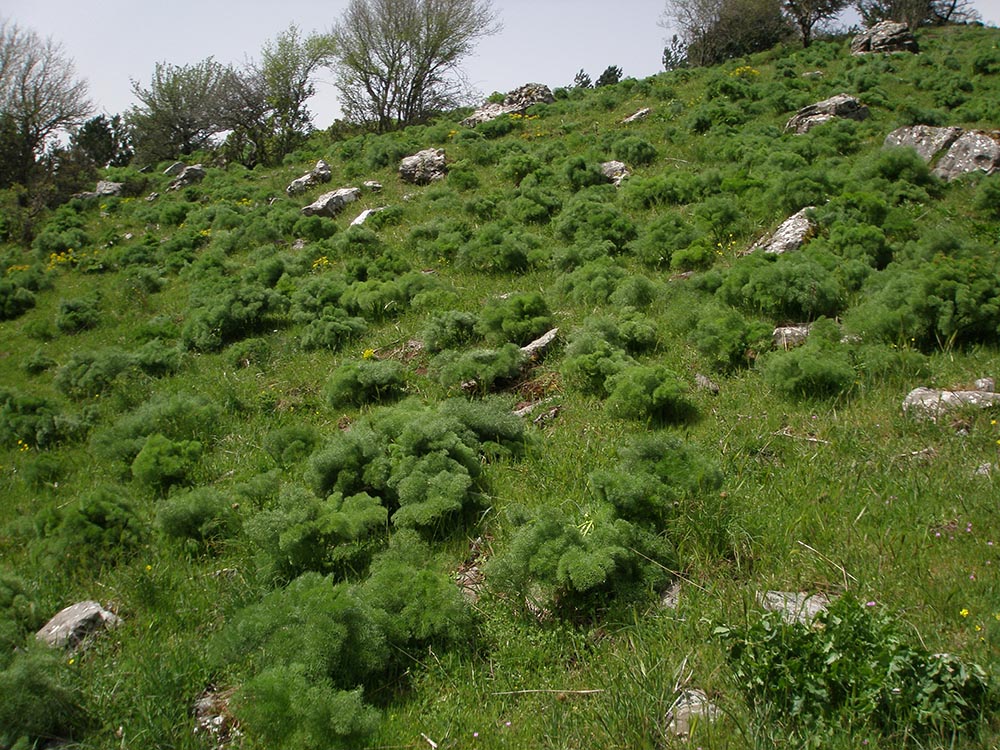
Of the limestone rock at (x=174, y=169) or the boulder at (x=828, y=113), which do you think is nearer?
the boulder at (x=828, y=113)

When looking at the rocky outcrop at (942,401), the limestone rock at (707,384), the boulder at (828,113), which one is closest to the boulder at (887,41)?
the boulder at (828,113)

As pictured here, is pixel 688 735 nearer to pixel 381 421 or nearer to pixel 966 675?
pixel 966 675

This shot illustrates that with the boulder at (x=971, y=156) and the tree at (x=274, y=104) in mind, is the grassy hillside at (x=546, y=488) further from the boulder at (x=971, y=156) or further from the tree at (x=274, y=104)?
the tree at (x=274, y=104)

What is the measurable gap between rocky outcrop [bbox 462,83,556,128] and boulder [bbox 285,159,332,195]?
6719 millimetres

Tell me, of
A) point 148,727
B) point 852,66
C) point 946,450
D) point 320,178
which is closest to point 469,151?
point 320,178

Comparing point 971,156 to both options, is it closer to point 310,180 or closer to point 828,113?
point 828,113

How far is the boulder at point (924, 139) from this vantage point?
11609 mm

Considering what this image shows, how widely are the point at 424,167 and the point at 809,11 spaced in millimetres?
25086

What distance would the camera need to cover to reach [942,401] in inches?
195

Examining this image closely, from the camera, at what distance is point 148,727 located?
316 cm

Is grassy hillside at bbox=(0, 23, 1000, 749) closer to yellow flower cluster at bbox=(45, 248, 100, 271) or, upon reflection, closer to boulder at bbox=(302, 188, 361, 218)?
boulder at bbox=(302, 188, 361, 218)

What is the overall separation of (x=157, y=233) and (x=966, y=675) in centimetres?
→ 2055

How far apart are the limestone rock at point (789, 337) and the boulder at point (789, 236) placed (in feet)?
6.40

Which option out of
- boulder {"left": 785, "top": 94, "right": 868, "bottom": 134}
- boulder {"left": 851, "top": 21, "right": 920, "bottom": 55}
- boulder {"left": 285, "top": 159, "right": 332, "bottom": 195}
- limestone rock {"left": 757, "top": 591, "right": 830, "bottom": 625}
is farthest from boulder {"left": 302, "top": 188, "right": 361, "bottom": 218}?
boulder {"left": 851, "top": 21, "right": 920, "bottom": 55}
